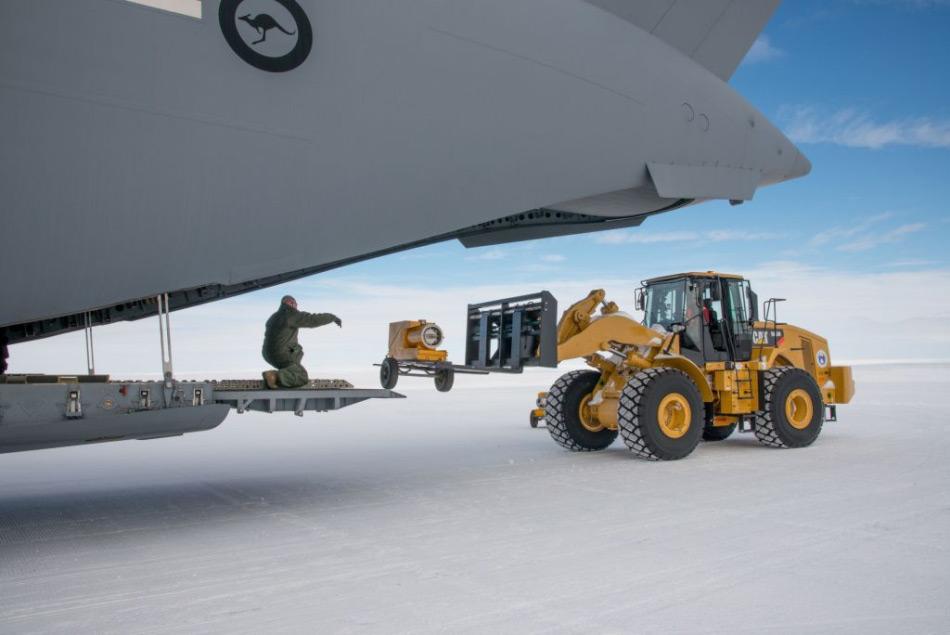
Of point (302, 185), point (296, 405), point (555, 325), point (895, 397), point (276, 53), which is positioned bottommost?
point (895, 397)

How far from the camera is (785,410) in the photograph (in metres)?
9.17

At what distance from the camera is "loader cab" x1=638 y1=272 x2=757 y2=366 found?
930 cm

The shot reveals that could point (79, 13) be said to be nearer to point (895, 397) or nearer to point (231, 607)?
point (231, 607)

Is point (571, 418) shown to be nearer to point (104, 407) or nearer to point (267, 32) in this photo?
point (104, 407)

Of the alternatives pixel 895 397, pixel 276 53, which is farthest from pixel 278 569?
pixel 895 397

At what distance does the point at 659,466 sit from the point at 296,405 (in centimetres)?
409

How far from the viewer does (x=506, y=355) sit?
7941 mm

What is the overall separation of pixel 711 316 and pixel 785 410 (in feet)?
4.71

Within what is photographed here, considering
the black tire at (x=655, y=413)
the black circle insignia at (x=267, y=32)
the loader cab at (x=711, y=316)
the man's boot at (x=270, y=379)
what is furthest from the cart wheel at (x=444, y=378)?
the loader cab at (x=711, y=316)

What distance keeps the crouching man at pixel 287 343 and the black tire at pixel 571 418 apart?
401 centimetres

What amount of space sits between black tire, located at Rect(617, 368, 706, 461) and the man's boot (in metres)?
4.05

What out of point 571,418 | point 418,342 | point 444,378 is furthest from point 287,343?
point 571,418

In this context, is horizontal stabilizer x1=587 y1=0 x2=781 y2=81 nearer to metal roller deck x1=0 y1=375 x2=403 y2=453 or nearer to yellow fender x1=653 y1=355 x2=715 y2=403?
yellow fender x1=653 y1=355 x2=715 y2=403

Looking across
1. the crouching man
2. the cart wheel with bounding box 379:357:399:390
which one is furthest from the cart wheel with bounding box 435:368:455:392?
the crouching man
